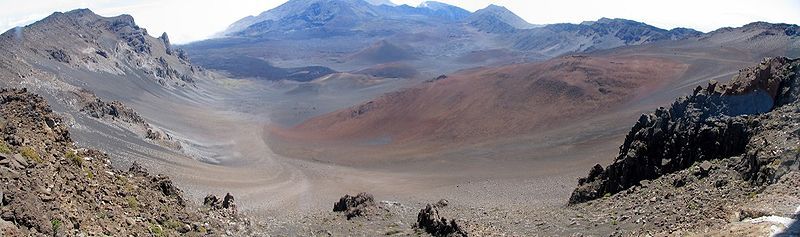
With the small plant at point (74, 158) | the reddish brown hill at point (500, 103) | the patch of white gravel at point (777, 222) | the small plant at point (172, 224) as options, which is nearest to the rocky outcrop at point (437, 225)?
the small plant at point (172, 224)

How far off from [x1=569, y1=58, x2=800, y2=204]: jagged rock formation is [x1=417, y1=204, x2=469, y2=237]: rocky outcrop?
912 cm

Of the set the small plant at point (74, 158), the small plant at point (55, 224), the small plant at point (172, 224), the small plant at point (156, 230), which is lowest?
the small plant at point (172, 224)

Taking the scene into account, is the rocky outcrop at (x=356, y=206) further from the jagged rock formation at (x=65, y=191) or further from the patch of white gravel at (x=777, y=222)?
the patch of white gravel at (x=777, y=222)

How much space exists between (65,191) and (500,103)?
7390 centimetres


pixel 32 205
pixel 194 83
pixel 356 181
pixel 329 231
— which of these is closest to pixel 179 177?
pixel 356 181

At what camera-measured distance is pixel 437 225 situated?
28.5 m

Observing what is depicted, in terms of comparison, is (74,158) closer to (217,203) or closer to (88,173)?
(88,173)

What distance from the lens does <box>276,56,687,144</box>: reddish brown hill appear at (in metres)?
78.6

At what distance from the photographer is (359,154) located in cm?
7306

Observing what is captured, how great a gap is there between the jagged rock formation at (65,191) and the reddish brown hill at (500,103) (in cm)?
5254

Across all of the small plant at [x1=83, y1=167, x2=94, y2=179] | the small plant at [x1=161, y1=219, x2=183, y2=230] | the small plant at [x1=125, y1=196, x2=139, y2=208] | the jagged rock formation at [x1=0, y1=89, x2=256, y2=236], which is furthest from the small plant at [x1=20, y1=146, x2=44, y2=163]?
the small plant at [x1=161, y1=219, x2=183, y2=230]

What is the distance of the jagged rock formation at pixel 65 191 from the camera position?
15.5 meters

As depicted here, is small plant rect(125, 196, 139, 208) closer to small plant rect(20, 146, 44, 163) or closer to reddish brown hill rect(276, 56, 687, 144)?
small plant rect(20, 146, 44, 163)

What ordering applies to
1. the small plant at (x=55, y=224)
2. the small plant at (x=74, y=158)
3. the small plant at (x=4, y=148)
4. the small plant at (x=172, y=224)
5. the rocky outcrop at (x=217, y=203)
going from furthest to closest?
the rocky outcrop at (x=217, y=203) → the small plant at (x=172, y=224) → the small plant at (x=74, y=158) → the small plant at (x=4, y=148) → the small plant at (x=55, y=224)
